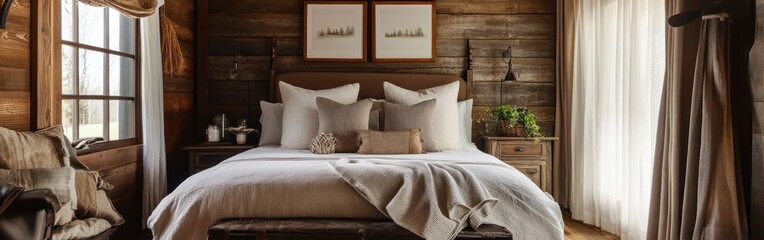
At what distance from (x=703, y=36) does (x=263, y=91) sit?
133 inches

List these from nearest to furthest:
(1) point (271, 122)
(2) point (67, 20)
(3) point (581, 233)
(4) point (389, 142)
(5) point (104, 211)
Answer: (5) point (104, 211)
(2) point (67, 20)
(4) point (389, 142)
(3) point (581, 233)
(1) point (271, 122)

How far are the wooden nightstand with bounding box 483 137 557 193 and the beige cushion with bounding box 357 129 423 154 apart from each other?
102 cm

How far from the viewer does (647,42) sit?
3.23 meters

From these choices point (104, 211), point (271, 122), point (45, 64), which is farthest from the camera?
point (271, 122)

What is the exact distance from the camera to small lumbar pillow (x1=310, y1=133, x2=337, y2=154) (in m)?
3.52

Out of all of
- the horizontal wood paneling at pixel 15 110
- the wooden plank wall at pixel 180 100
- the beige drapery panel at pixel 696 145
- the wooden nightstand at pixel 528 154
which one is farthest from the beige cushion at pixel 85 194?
the wooden nightstand at pixel 528 154

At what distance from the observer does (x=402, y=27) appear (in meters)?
4.68

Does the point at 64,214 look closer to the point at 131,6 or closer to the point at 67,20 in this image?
the point at 67,20

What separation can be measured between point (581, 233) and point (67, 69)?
135 inches

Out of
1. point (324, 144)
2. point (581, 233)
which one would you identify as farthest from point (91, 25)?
point (581, 233)

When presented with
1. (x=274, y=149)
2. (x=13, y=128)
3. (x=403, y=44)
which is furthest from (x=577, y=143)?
(x=13, y=128)

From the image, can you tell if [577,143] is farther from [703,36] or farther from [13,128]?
[13,128]

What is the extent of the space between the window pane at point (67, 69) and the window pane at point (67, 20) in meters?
0.06

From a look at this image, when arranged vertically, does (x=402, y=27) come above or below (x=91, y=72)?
above
